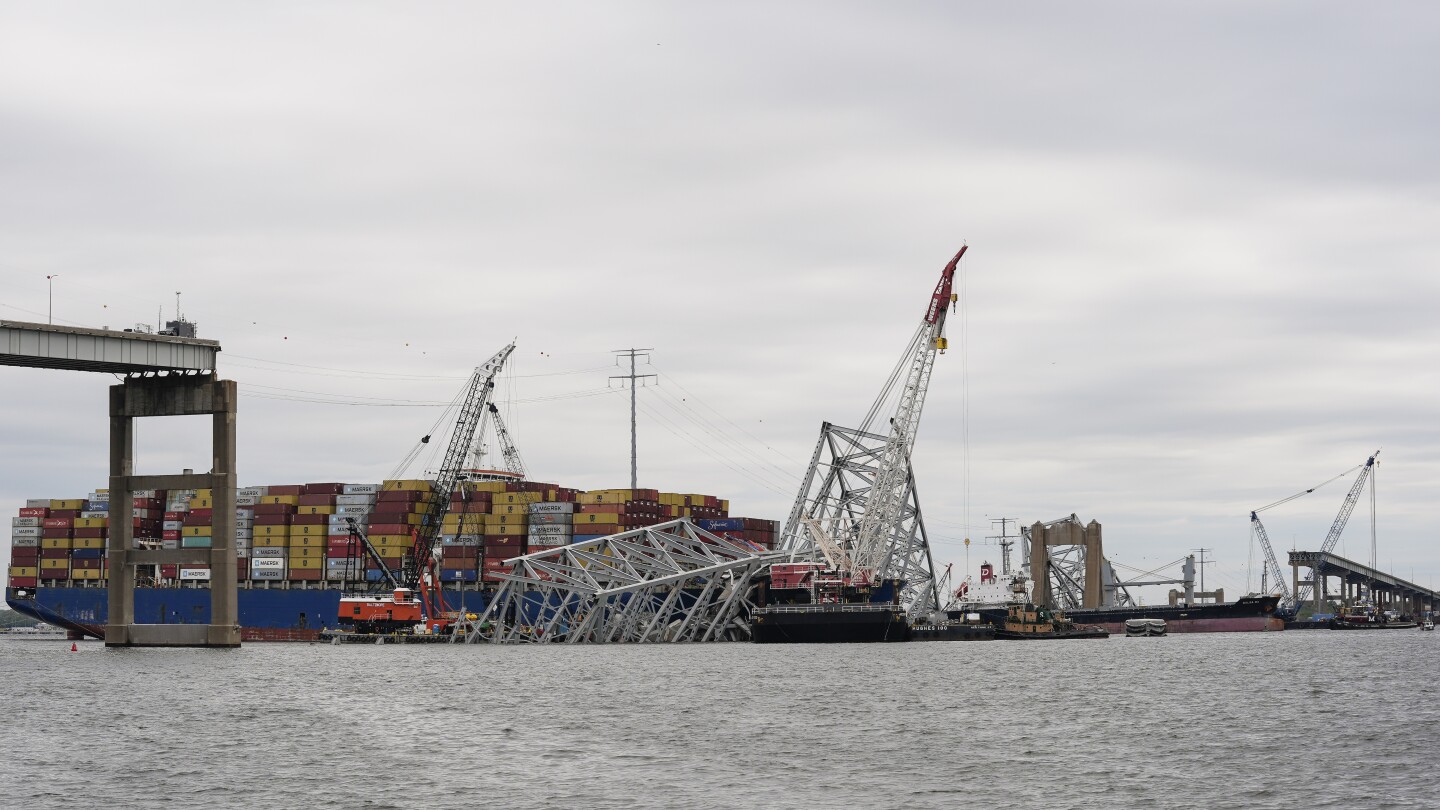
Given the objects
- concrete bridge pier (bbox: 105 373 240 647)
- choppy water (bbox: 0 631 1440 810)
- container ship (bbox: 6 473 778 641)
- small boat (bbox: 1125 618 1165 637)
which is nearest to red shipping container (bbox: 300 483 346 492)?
container ship (bbox: 6 473 778 641)

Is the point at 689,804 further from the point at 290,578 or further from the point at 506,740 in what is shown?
the point at 290,578

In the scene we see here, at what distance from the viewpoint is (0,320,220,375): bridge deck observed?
86.8 metres

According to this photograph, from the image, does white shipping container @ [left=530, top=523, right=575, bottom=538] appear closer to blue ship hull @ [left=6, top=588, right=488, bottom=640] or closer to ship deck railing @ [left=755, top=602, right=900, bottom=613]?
blue ship hull @ [left=6, top=588, right=488, bottom=640]

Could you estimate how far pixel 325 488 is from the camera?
6486 inches

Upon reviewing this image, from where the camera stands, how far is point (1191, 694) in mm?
69625

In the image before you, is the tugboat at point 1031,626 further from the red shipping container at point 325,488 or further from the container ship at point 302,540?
the red shipping container at point 325,488

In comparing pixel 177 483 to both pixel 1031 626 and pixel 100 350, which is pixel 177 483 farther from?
pixel 1031 626

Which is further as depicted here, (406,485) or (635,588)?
(406,485)

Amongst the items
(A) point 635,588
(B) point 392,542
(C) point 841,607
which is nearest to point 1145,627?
(C) point 841,607

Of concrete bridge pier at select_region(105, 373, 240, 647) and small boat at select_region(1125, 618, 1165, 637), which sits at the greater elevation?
concrete bridge pier at select_region(105, 373, 240, 647)

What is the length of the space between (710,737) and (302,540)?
398 feet

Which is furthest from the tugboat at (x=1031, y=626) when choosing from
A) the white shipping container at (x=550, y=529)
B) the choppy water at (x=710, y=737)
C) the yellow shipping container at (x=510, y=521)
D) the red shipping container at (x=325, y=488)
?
the red shipping container at (x=325, y=488)

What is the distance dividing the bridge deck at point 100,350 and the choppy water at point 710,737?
18024 millimetres

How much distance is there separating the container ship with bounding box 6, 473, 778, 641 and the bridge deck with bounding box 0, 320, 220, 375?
60.8 m
